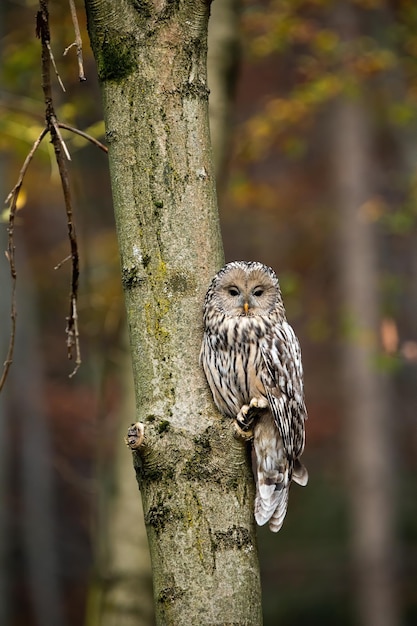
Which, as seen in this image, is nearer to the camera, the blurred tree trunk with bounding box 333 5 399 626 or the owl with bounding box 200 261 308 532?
the owl with bounding box 200 261 308 532

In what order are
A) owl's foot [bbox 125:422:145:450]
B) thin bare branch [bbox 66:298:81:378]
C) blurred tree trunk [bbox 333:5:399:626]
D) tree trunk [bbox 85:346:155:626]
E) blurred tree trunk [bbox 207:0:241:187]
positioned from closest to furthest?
owl's foot [bbox 125:422:145:450]
thin bare branch [bbox 66:298:81:378]
tree trunk [bbox 85:346:155:626]
blurred tree trunk [bbox 207:0:241:187]
blurred tree trunk [bbox 333:5:399:626]

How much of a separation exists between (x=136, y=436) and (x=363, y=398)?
9275 millimetres

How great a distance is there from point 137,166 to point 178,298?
1.40 ft

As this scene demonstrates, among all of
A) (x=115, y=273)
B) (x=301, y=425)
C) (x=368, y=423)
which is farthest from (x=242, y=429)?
(x=368, y=423)

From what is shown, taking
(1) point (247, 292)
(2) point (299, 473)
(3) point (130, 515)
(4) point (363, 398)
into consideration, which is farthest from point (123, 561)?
(4) point (363, 398)

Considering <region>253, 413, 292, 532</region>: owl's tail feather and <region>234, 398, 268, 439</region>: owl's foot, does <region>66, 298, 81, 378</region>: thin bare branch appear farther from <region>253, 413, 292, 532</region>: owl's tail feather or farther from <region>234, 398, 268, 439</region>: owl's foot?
<region>253, 413, 292, 532</region>: owl's tail feather

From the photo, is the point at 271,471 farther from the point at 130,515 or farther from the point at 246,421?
the point at 130,515

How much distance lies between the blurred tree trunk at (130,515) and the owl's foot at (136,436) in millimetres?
2747

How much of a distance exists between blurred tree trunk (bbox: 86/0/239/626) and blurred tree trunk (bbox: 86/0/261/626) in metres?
2.60

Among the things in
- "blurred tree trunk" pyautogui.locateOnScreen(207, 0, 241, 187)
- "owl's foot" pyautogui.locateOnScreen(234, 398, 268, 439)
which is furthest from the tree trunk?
"owl's foot" pyautogui.locateOnScreen(234, 398, 268, 439)

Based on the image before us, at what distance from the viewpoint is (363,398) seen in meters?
11.4

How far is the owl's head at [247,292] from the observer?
3266 millimetres

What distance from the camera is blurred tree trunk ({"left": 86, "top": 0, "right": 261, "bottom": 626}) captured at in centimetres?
243

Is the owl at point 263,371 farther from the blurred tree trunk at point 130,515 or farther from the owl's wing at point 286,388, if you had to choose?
the blurred tree trunk at point 130,515
